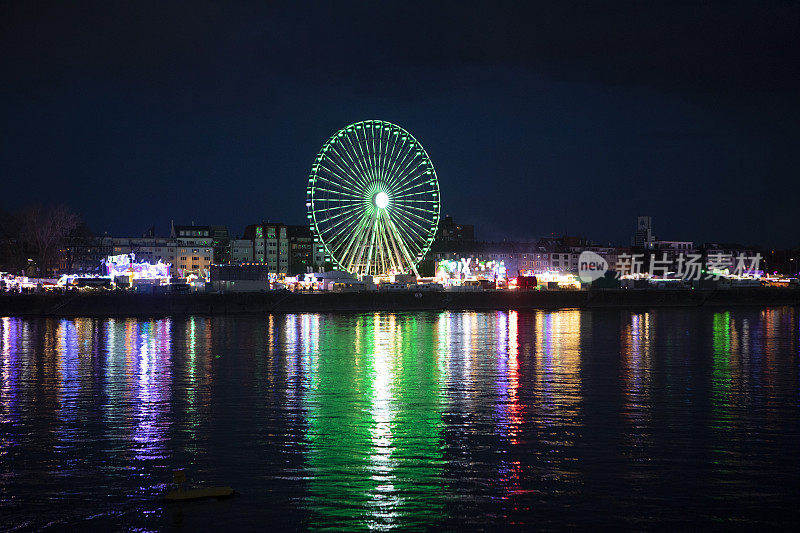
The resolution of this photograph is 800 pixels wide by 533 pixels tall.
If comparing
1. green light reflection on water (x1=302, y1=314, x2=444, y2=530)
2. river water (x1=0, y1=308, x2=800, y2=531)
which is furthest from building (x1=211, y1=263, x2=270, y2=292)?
green light reflection on water (x1=302, y1=314, x2=444, y2=530)

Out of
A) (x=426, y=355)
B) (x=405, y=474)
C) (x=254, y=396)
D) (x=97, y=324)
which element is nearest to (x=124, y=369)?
(x=254, y=396)

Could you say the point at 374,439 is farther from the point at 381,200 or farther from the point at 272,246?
the point at 272,246

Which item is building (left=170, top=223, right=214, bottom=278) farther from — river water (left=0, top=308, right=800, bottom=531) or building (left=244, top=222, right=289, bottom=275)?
river water (left=0, top=308, right=800, bottom=531)

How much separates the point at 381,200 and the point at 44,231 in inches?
2111

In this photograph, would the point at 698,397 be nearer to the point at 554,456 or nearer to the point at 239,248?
the point at 554,456

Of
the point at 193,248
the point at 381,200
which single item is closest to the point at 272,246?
the point at 193,248

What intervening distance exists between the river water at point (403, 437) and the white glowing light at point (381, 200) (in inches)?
1726

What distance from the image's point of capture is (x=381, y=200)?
90.8 meters

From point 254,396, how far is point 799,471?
18700mm

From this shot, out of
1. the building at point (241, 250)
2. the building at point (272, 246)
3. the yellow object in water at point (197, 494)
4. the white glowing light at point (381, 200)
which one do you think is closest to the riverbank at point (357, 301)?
the white glowing light at point (381, 200)

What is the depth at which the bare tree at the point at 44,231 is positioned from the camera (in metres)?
115

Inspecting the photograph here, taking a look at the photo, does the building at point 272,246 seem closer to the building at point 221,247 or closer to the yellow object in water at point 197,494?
the building at point 221,247

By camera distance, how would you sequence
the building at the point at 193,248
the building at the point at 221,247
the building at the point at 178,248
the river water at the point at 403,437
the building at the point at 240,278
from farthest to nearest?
the building at the point at 221,247, the building at the point at 193,248, the building at the point at 178,248, the building at the point at 240,278, the river water at the point at 403,437

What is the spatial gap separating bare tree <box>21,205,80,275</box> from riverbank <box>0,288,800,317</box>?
88.9 ft
